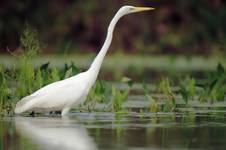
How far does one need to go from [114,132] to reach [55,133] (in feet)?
2.02

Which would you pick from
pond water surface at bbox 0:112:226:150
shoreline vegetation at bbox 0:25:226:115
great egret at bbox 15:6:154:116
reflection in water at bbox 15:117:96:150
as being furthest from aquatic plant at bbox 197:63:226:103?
reflection in water at bbox 15:117:96:150

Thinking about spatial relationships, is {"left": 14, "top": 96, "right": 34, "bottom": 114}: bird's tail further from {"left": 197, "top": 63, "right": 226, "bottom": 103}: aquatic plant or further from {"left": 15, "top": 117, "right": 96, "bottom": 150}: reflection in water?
{"left": 197, "top": 63, "right": 226, "bottom": 103}: aquatic plant

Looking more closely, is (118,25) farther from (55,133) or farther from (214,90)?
(55,133)

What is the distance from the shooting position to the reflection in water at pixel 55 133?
992 cm

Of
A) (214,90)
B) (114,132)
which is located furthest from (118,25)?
(114,132)

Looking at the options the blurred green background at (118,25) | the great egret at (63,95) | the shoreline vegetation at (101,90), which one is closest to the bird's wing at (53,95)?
the great egret at (63,95)

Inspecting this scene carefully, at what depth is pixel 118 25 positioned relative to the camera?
101 ft

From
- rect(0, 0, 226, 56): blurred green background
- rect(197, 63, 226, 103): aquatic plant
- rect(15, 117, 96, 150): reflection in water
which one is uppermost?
rect(0, 0, 226, 56): blurred green background

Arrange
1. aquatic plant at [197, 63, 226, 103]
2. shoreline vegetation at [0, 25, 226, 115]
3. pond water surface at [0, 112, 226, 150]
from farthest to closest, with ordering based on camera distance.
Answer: aquatic plant at [197, 63, 226, 103]
shoreline vegetation at [0, 25, 226, 115]
pond water surface at [0, 112, 226, 150]

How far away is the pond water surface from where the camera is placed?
9.86 metres

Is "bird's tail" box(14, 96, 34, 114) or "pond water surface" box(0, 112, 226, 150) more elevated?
"bird's tail" box(14, 96, 34, 114)

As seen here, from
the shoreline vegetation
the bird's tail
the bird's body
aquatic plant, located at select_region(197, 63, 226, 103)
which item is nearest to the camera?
the bird's tail

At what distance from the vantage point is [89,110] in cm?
1351

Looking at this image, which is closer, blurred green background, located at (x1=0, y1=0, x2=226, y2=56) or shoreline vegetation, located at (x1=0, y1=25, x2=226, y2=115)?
shoreline vegetation, located at (x1=0, y1=25, x2=226, y2=115)
